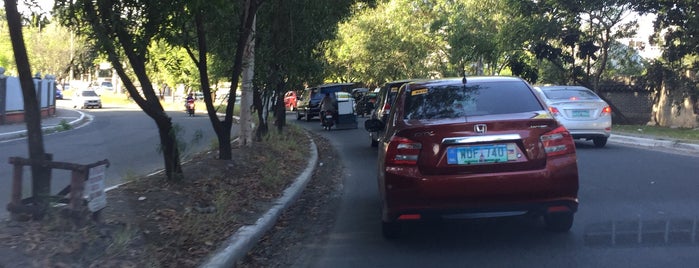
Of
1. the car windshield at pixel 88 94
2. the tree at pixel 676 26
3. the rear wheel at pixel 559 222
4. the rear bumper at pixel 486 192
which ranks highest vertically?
the tree at pixel 676 26

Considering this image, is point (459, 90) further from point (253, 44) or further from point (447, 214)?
point (253, 44)

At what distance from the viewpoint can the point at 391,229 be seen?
6.05 meters

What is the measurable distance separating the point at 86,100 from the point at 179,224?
43909 millimetres

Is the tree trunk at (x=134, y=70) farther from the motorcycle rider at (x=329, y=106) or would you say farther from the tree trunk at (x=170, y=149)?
the motorcycle rider at (x=329, y=106)

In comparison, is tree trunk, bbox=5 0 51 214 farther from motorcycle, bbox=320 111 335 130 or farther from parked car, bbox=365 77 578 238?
motorcycle, bbox=320 111 335 130

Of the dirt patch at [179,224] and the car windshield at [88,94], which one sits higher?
the car windshield at [88,94]

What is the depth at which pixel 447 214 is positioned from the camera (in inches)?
215

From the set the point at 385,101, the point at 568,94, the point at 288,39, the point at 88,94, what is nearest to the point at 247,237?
the point at 288,39

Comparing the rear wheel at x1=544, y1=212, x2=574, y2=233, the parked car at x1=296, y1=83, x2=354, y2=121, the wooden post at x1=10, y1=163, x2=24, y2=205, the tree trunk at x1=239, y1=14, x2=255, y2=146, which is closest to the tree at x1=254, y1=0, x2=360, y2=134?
the tree trunk at x1=239, y1=14, x2=255, y2=146

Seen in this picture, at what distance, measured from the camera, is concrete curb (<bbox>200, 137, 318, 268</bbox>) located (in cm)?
514

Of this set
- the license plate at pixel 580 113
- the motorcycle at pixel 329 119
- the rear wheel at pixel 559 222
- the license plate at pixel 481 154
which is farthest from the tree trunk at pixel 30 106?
the motorcycle at pixel 329 119

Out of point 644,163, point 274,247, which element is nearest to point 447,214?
point 274,247

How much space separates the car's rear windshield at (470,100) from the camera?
19.1 ft

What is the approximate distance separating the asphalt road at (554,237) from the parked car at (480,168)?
1.24 feet
